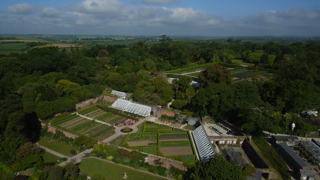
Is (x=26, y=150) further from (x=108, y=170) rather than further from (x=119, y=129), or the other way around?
(x=119, y=129)

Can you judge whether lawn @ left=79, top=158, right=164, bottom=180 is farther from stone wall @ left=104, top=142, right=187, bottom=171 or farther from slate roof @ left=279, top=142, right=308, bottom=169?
slate roof @ left=279, top=142, right=308, bottom=169

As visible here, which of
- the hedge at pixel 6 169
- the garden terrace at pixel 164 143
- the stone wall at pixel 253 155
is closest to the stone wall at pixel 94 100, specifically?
the garden terrace at pixel 164 143

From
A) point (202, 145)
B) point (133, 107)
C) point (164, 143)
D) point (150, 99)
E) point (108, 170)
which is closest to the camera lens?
point (108, 170)

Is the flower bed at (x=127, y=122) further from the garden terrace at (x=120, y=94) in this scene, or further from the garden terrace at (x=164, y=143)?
the garden terrace at (x=120, y=94)

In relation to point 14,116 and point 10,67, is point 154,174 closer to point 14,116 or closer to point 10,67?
point 14,116

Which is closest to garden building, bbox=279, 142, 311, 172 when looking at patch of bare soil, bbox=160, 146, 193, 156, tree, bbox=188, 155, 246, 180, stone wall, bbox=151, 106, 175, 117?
tree, bbox=188, 155, 246, 180

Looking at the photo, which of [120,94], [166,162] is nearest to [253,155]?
[166,162]

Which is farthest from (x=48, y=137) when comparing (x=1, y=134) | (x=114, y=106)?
(x=114, y=106)
